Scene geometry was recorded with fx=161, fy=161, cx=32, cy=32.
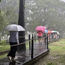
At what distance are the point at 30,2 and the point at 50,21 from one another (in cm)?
622

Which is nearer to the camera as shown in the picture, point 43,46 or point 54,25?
point 43,46

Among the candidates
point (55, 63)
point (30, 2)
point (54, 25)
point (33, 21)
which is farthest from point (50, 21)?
point (55, 63)

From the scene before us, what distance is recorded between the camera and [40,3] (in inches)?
1430

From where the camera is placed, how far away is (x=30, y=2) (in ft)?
119

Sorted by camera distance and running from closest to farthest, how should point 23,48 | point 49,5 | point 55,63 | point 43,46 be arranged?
point 55,63 → point 23,48 → point 43,46 → point 49,5

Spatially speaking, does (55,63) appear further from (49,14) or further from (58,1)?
(58,1)

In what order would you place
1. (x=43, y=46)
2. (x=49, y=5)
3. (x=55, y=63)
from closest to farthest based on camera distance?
(x=55, y=63), (x=43, y=46), (x=49, y=5)

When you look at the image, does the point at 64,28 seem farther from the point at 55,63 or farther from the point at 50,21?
the point at 55,63

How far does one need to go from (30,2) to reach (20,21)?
2700 cm

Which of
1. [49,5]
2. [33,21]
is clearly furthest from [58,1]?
[33,21]

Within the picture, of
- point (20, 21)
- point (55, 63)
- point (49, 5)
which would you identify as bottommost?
point (55, 63)

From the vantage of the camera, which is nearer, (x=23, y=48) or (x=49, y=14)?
(x=23, y=48)

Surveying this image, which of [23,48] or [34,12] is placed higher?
[34,12]

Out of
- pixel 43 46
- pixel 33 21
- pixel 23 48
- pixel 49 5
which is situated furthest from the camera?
pixel 49 5
